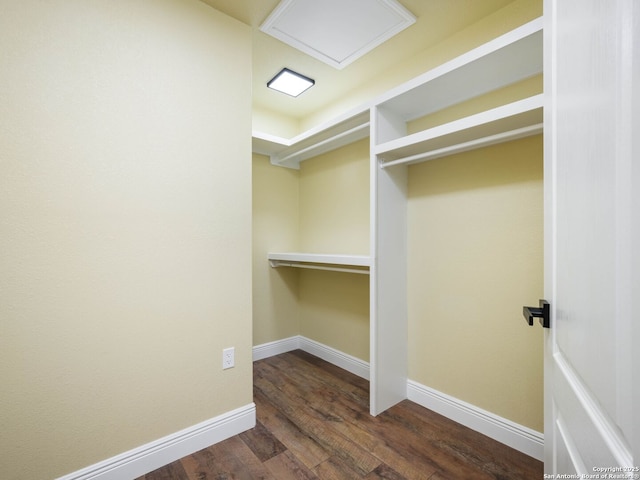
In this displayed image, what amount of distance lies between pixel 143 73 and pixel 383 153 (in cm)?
141

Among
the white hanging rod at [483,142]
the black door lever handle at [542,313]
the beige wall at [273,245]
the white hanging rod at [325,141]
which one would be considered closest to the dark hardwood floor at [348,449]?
the beige wall at [273,245]

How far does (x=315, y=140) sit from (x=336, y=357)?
201 cm

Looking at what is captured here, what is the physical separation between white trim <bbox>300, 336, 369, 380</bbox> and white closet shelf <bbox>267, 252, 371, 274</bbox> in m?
0.81

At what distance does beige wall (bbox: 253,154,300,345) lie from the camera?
295 cm

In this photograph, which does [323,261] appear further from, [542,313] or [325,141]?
[542,313]

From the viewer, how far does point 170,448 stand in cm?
156

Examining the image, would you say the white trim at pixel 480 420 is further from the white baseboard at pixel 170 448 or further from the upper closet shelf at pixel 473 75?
the upper closet shelf at pixel 473 75

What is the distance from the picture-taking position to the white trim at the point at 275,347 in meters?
2.93

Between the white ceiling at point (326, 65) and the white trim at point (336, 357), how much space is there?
238cm

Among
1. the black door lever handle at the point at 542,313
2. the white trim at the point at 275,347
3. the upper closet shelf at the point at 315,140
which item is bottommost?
the white trim at the point at 275,347

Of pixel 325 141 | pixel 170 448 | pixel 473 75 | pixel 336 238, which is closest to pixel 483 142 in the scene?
pixel 473 75

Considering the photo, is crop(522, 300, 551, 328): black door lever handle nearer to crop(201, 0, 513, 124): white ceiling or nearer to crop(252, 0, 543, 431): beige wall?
crop(252, 0, 543, 431): beige wall

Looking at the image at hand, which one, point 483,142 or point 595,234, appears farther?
point 483,142

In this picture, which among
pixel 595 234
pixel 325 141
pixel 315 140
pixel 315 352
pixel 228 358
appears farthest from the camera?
pixel 315 352
